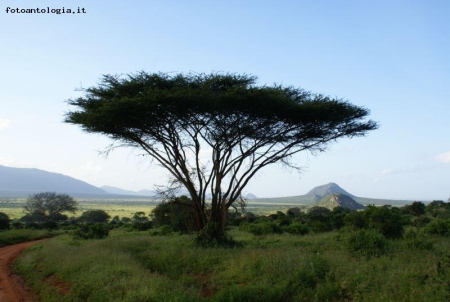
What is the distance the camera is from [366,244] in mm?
12750

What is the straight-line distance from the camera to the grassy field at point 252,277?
8320 mm

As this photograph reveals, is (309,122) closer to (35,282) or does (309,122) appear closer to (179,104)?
(179,104)

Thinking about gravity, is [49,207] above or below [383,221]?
below

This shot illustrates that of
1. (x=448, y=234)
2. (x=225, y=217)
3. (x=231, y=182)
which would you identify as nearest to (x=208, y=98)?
(x=231, y=182)

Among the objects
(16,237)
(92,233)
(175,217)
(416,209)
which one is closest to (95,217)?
(175,217)

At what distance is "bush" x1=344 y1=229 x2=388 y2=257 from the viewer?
12.3 m

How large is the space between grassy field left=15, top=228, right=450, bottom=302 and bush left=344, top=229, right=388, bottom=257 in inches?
9.8

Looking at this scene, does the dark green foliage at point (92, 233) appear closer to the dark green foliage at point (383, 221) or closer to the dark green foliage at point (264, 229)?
the dark green foliage at point (264, 229)

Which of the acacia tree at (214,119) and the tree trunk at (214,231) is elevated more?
the acacia tree at (214,119)

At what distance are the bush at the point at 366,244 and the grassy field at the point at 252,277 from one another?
0.82 ft

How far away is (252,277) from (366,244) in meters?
4.33

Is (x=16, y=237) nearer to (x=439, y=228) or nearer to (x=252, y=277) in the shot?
(x=252, y=277)

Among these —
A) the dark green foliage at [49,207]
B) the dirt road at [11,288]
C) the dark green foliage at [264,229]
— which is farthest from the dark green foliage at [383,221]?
the dark green foliage at [49,207]

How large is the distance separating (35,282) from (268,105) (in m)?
11.5
